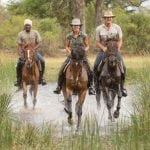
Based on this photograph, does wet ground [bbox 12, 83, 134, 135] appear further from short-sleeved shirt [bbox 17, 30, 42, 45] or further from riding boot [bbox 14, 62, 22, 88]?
short-sleeved shirt [bbox 17, 30, 42, 45]

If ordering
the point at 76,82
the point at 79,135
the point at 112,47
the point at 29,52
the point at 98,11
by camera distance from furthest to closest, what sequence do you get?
1. the point at 98,11
2. the point at 29,52
3. the point at 112,47
4. the point at 76,82
5. the point at 79,135

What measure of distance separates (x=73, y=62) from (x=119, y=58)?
1655 millimetres

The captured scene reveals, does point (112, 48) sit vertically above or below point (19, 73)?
above

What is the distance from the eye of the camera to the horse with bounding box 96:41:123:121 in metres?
14.7

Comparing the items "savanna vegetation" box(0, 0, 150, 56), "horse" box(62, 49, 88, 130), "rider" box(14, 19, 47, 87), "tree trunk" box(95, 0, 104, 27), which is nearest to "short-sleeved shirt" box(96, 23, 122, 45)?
"horse" box(62, 49, 88, 130)

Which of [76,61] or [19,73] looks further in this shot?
[19,73]

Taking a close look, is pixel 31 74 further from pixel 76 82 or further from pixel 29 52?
pixel 76 82

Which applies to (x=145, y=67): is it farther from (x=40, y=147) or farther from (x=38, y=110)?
(x=40, y=147)

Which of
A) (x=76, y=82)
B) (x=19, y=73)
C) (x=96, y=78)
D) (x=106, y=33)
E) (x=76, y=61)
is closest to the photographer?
(x=76, y=61)

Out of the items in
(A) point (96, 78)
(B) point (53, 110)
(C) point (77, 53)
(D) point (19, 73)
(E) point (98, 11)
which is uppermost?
(C) point (77, 53)

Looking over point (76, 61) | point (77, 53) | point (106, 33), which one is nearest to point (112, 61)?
point (106, 33)

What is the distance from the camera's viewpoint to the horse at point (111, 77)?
14.7m

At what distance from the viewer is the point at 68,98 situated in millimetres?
14398

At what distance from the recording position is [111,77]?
50.0 feet
